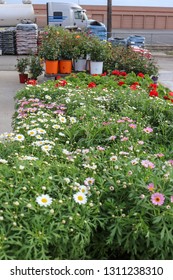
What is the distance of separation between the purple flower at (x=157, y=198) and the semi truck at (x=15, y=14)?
22.3 metres

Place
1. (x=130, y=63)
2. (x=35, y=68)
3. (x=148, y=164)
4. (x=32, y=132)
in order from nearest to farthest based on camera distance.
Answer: (x=148, y=164) → (x=32, y=132) → (x=130, y=63) → (x=35, y=68)

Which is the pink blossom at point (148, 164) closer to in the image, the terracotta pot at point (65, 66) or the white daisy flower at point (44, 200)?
Result: the white daisy flower at point (44, 200)

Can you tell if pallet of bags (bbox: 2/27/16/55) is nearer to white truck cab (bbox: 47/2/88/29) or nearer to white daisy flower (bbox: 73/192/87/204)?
white truck cab (bbox: 47/2/88/29)

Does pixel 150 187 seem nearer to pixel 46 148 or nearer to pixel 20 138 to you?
pixel 46 148

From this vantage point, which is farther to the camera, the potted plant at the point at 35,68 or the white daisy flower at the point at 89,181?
the potted plant at the point at 35,68

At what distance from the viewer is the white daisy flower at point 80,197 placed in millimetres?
2138

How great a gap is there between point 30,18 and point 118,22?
3016cm

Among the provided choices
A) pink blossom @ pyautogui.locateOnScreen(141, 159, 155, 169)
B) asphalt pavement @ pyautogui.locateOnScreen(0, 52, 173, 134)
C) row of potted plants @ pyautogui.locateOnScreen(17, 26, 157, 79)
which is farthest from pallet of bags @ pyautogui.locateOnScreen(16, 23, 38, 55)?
pink blossom @ pyautogui.locateOnScreen(141, 159, 155, 169)

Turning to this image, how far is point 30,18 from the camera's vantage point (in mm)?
23359

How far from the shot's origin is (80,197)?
2.17m

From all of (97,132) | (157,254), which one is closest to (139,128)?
(97,132)

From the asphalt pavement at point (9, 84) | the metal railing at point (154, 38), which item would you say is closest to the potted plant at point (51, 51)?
the asphalt pavement at point (9, 84)

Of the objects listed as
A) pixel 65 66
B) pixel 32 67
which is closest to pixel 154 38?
pixel 32 67

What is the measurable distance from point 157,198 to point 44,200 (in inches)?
21.8
